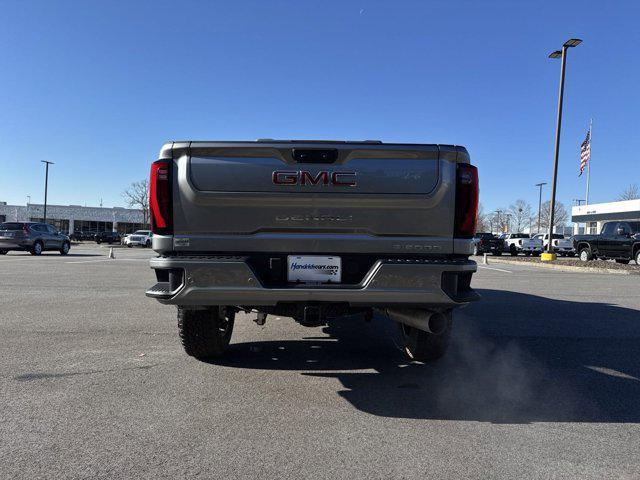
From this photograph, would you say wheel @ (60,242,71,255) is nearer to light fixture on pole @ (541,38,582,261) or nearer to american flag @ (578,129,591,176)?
light fixture on pole @ (541,38,582,261)

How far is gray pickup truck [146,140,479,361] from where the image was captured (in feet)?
11.8

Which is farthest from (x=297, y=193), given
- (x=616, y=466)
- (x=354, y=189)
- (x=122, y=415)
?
(x=616, y=466)

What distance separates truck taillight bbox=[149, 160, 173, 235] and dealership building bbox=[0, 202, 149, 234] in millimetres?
74379

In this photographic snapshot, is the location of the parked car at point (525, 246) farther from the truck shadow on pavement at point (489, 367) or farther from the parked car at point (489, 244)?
the truck shadow on pavement at point (489, 367)

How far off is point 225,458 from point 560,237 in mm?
40137

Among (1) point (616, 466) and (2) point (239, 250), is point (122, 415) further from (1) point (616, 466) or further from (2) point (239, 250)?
(1) point (616, 466)

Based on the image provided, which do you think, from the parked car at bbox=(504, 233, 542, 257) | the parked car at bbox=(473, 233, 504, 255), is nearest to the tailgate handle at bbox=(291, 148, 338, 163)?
the parked car at bbox=(473, 233, 504, 255)

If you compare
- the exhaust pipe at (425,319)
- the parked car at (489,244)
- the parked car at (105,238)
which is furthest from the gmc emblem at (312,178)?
the parked car at (105,238)

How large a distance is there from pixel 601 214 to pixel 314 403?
6422cm

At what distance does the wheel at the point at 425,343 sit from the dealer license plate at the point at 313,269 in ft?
4.58

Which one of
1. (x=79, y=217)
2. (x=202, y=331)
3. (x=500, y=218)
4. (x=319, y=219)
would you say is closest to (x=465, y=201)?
(x=319, y=219)

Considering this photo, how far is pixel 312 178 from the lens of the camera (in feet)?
12.0

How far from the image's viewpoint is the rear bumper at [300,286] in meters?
3.56

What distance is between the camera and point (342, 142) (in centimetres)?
372
